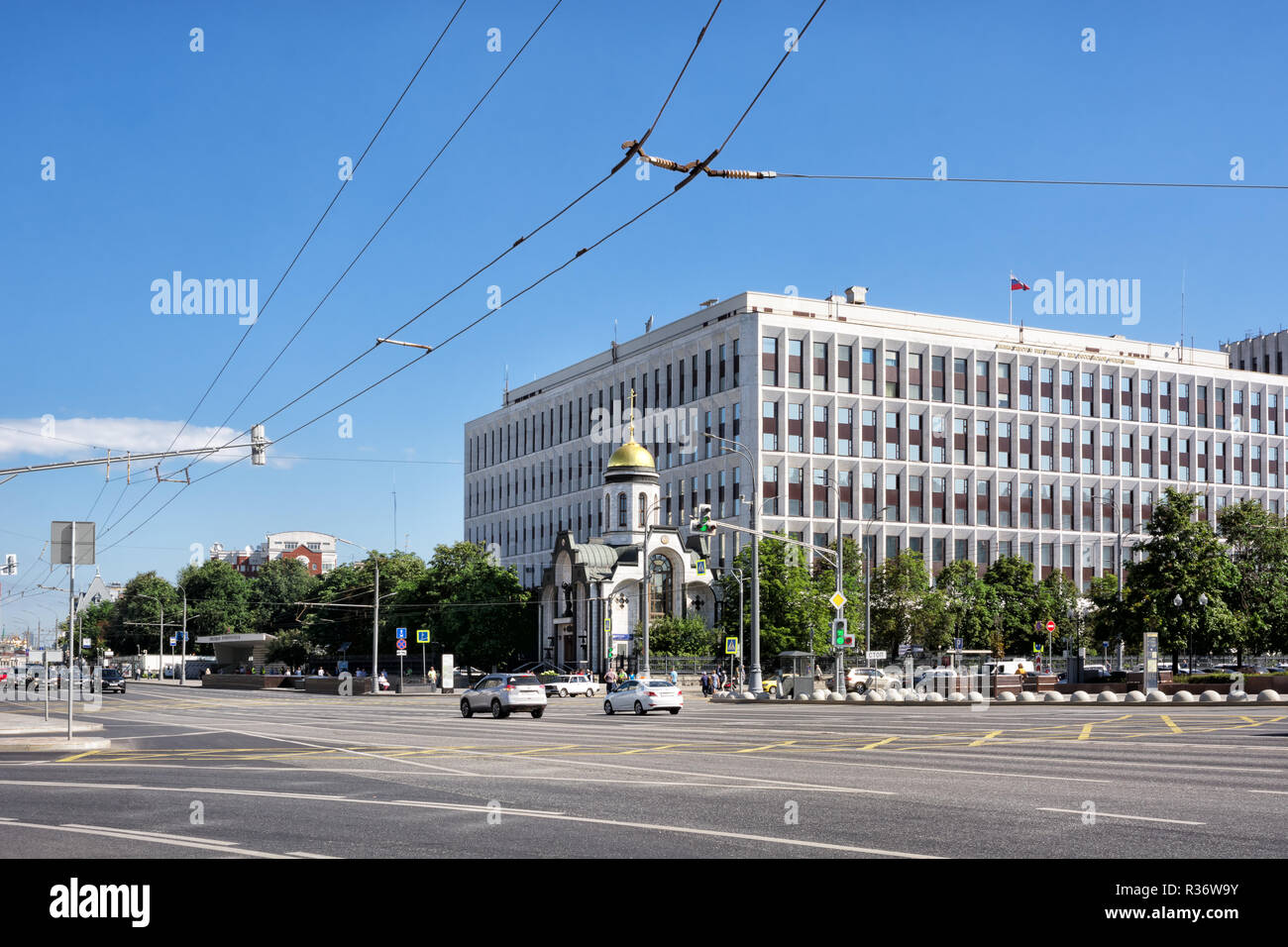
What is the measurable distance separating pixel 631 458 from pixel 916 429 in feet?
83.6

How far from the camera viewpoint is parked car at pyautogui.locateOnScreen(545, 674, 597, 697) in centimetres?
7000

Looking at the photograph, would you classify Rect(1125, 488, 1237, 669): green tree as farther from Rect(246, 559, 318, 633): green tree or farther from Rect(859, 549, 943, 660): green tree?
Rect(246, 559, 318, 633): green tree

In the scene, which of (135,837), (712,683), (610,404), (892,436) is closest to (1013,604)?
(892,436)

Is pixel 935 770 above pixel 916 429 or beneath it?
beneath

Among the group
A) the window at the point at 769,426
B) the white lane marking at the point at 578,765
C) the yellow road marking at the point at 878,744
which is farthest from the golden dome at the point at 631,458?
the yellow road marking at the point at 878,744

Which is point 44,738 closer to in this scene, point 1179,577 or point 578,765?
point 578,765

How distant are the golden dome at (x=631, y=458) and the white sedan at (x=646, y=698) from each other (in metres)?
44.0

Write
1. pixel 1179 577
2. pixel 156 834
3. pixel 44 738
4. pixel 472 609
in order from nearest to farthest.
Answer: pixel 156 834 < pixel 44 738 < pixel 1179 577 < pixel 472 609

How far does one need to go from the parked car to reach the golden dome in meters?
19.5

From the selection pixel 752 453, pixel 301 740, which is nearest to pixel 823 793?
pixel 301 740

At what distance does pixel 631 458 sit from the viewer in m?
87.7

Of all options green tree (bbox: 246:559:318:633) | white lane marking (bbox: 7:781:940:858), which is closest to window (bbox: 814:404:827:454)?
green tree (bbox: 246:559:318:633)
